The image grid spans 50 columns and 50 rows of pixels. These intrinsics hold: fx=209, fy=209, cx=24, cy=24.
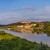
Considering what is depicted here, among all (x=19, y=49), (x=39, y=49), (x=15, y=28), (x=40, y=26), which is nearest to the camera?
(x=39, y=49)

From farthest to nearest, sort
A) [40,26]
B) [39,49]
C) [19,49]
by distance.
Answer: [40,26] → [19,49] → [39,49]

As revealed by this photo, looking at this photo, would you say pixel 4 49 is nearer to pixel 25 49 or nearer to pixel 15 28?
pixel 25 49

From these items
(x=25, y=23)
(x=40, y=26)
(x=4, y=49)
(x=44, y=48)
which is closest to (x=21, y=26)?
(x=25, y=23)

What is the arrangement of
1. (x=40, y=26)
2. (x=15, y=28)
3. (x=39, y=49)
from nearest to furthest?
(x=39, y=49) < (x=40, y=26) < (x=15, y=28)

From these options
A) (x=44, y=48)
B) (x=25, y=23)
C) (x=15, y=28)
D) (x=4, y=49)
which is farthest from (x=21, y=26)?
(x=44, y=48)

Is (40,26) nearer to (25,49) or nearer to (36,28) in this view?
(36,28)

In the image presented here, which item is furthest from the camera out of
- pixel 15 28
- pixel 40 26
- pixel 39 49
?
pixel 15 28

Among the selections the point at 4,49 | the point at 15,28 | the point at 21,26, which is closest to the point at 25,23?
the point at 21,26

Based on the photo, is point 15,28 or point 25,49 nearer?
point 25,49

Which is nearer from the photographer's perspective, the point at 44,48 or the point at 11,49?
the point at 44,48
